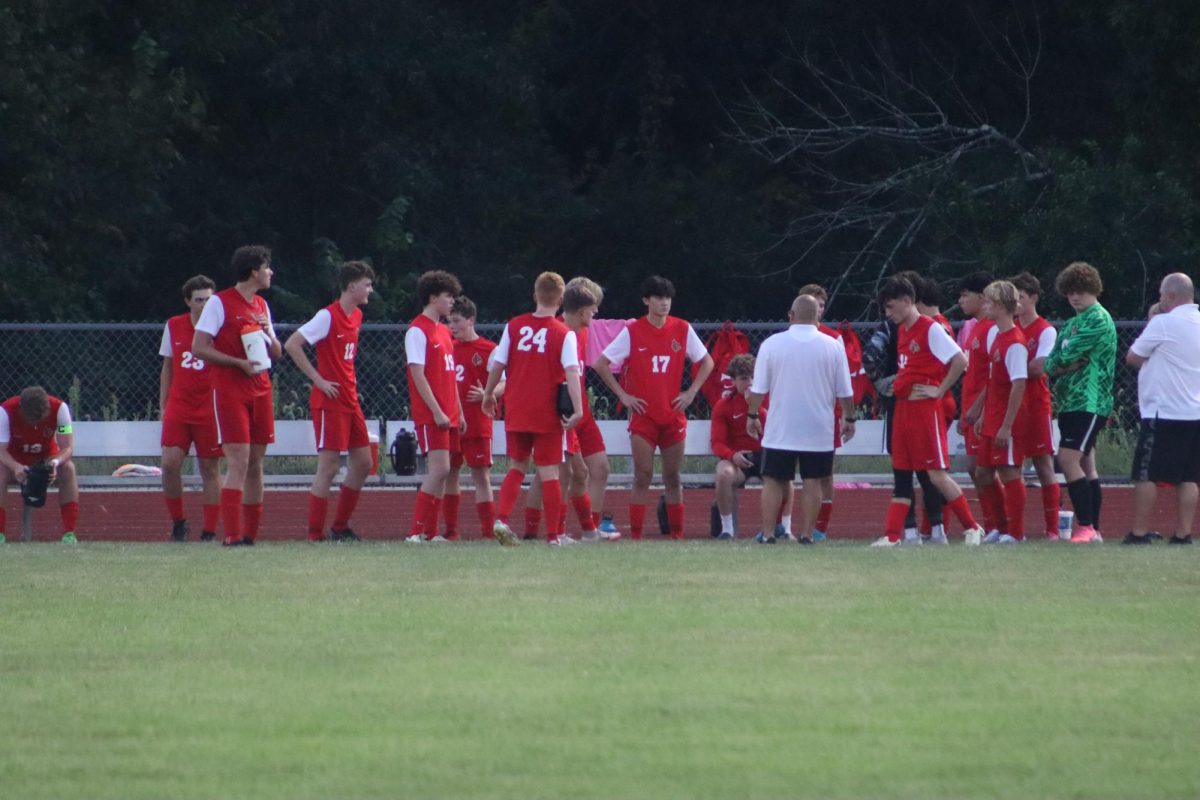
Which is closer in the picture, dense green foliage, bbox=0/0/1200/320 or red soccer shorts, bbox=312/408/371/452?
red soccer shorts, bbox=312/408/371/452

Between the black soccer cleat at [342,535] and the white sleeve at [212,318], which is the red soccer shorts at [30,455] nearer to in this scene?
the black soccer cleat at [342,535]

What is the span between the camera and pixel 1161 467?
12727 mm

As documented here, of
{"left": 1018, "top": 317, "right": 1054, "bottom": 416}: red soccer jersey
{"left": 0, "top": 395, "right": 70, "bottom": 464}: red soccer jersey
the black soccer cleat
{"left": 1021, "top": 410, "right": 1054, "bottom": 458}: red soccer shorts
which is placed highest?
{"left": 1018, "top": 317, "right": 1054, "bottom": 416}: red soccer jersey

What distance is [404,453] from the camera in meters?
20.2

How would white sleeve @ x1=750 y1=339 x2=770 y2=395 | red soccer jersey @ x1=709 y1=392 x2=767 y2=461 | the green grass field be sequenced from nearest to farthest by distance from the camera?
the green grass field < white sleeve @ x1=750 y1=339 x2=770 y2=395 < red soccer jersey @ x1=709 y1=392 x2=767 y2=461

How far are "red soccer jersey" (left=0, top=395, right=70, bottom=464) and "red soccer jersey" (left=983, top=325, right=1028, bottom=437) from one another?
22.7 ft

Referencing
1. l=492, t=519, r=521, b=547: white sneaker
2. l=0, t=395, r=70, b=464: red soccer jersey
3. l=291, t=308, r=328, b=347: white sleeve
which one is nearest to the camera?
l=492, t=519, r=521, b=547: white sneaker

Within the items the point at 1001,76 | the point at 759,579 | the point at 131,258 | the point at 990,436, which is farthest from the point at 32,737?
the point at 1001,76

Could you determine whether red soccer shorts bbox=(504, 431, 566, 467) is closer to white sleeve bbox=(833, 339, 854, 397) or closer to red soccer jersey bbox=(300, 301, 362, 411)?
red soccer jersey bbox=(300, 301, 362, 411)

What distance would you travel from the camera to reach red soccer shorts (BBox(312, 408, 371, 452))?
13.5m

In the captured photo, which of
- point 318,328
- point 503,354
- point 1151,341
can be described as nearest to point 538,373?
point 503,354

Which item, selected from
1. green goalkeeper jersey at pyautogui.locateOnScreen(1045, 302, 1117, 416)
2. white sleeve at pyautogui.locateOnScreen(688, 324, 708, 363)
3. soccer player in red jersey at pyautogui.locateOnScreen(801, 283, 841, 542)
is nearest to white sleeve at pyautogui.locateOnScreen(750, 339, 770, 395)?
soccer player in red jersey at pyautogui.locateOnScreen(801, 283, 841, 542)

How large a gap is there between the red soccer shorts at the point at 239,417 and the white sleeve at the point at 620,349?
268cm

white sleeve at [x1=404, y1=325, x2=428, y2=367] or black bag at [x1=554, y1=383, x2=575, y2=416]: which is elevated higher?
white sleeve at [x1=404, y1=325, x2=428, y2=367]
